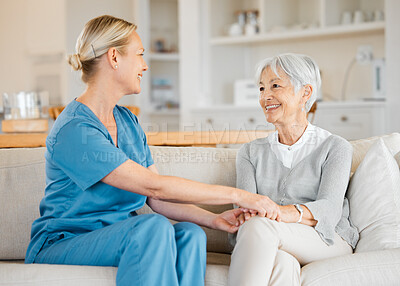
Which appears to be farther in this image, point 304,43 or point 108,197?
point 304,43

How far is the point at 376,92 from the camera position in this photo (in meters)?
4.43

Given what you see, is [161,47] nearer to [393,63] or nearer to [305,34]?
[305,34]

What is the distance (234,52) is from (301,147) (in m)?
3.49

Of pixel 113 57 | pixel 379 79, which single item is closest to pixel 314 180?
pixel 113 57

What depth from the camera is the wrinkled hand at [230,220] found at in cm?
180

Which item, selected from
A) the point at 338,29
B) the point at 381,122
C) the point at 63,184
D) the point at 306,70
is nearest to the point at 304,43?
the point at 338,29

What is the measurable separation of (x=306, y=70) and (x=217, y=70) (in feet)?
10.8

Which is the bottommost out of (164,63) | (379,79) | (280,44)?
(379,79)

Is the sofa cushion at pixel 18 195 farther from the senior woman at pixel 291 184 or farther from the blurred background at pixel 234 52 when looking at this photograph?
the blurred background at pixel 234 52

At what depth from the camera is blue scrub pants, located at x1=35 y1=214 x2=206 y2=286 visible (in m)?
1.47

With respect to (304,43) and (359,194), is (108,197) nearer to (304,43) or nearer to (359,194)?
(359,194)

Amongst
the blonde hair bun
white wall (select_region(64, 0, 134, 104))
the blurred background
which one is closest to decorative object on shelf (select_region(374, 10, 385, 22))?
the blurred background

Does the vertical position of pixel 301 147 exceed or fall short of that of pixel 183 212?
it exceeds it

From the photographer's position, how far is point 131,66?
69.0 inches
